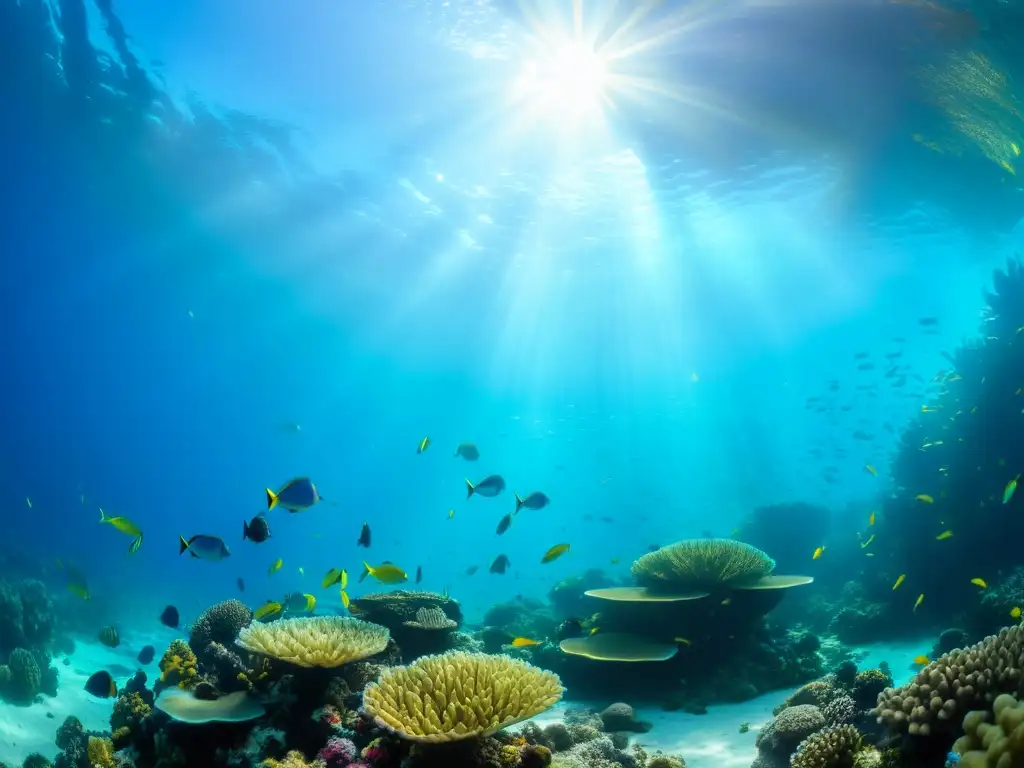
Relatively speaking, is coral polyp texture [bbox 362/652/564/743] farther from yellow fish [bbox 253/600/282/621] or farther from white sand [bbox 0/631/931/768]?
yellow fish [bbox 253/600/282/621]

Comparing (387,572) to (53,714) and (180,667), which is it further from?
(53,714)

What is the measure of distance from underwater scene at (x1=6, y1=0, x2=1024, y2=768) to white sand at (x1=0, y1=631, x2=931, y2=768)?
96 mm

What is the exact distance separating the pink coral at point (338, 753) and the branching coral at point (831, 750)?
3139 millimetres

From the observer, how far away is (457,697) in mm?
3807

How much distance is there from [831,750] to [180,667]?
6.09 meters

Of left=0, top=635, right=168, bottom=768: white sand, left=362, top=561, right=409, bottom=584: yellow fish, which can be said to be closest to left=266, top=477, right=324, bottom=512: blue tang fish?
left=362, top=561, right=409, bottom=584: yellow fish

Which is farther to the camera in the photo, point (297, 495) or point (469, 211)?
point (469, 211)

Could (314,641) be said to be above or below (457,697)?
above

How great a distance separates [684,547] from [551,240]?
22.6 m

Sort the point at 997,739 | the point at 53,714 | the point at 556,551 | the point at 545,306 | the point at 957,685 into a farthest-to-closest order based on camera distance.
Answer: the point at 545,306
the point at 53,714
the point at 556,551
the point at 957,685
the point at 997,739

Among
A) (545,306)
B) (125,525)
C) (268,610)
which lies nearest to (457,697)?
(268,610)

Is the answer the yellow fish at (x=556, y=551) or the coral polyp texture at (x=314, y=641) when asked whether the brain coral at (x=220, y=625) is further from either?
the yellow fish at (x=556, y=551)

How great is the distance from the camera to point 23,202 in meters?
29.5

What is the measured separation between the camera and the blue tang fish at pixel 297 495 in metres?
6.37
